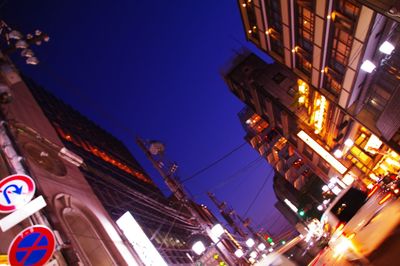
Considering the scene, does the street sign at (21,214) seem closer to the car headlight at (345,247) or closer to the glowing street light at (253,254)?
the car headlight at (345,247)

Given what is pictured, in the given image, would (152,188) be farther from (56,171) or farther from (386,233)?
(386,233)

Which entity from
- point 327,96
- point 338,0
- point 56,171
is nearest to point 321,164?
point 327,96

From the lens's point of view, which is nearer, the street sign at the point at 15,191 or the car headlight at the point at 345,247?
the car headlight at the point at 345,247

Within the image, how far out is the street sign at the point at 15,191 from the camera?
8.63m

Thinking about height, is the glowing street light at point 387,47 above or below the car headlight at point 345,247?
above

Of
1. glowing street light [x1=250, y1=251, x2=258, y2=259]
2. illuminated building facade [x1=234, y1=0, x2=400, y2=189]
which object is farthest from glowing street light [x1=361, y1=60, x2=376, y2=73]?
glowing street light [x1=250, y1=251, x2=258, y2=259]

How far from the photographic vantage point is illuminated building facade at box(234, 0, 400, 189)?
74.2 ft

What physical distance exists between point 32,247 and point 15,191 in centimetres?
190

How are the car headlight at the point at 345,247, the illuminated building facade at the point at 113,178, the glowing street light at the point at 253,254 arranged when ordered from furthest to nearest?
the glowing street light at the point at 253,254 < the illuminated building facade at the point at 113,178 < the car headlight at the point at 345,247

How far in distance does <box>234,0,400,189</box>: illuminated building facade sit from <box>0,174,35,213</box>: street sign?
18985mm

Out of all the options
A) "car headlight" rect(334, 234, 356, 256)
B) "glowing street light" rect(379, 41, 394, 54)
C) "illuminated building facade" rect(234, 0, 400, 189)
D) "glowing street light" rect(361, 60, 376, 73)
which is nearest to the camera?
"car headlight" rect(334, 234, 356, 256)

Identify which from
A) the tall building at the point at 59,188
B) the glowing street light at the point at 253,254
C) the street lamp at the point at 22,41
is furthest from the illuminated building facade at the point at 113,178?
the street lamp at the point at 22,41

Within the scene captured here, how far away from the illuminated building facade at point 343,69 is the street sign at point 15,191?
19.0 meters

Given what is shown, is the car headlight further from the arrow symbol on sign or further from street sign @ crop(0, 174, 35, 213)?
the arrow symbol on sign
